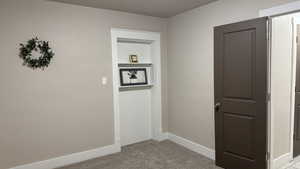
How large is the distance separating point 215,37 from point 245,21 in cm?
48

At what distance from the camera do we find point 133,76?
3.91 metres

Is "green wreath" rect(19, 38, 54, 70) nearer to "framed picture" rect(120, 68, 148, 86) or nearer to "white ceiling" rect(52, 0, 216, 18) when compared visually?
"white ceiling" rect(52, 0, 216, 18)

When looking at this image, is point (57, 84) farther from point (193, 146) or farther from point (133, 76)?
point (193, 146)

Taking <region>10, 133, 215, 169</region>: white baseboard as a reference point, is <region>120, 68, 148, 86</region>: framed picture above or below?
above

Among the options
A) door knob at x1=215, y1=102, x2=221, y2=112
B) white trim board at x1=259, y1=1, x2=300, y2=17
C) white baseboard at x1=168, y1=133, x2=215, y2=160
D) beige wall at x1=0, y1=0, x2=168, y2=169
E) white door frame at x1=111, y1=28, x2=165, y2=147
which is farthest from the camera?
white door frame at x1=111, y1=28, x2=165, y2=147

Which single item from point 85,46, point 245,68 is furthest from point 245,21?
point 85,46

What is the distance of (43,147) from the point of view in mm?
2871

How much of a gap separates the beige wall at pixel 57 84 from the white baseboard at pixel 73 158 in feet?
0.24

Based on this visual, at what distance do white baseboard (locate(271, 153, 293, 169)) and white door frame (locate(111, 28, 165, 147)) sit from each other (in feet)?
6.77

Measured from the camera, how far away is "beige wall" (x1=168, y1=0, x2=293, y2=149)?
2.83 meters

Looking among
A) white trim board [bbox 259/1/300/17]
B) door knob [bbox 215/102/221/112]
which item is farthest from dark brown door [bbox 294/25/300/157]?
door knob [bbox 215/102/221/112]

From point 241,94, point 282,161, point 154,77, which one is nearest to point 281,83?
point 241,94

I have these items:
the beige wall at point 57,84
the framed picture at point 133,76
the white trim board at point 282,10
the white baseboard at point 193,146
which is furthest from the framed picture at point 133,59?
the white trim board at point 282,10

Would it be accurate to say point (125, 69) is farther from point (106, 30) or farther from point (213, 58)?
point (213, 58)
